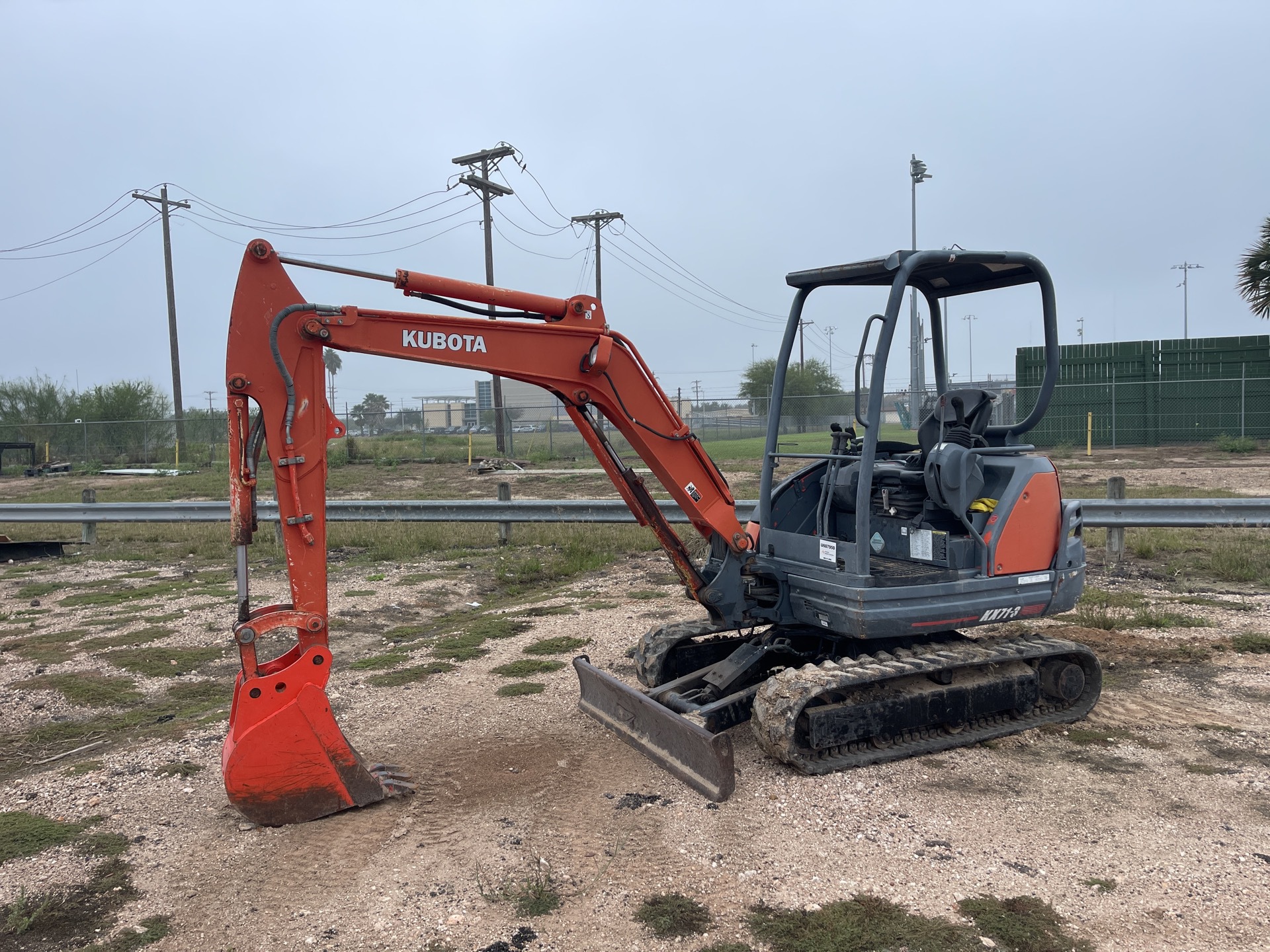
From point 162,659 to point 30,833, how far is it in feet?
10.6

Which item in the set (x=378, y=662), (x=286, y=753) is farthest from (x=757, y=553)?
(x=378, y=662)

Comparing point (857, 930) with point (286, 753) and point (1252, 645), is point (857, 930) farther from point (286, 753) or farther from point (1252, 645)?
point (1252, 645)

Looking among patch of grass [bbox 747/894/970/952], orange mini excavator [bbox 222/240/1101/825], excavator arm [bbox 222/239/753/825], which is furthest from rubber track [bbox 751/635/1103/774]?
excavator arm [bbox 222/239/753/825]

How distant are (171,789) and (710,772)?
2836 mm

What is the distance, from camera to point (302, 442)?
175 inches

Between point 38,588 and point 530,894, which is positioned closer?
point 530,894

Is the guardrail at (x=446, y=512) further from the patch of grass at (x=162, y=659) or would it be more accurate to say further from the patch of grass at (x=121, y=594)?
A: the patch of grass at (x=162, y=659)

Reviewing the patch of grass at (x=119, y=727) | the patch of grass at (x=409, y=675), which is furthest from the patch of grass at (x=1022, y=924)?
the patch of grass at (x=119, y=727)

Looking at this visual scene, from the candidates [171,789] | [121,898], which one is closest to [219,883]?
[121,898]

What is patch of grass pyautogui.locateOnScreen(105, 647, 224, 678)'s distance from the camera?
7082 mm

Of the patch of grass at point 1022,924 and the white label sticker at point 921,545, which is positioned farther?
the white label sticker at point 921,545

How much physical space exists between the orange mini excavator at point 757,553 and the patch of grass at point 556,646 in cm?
150

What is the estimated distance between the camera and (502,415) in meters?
28.7

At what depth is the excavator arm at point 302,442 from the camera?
422 centimetres
